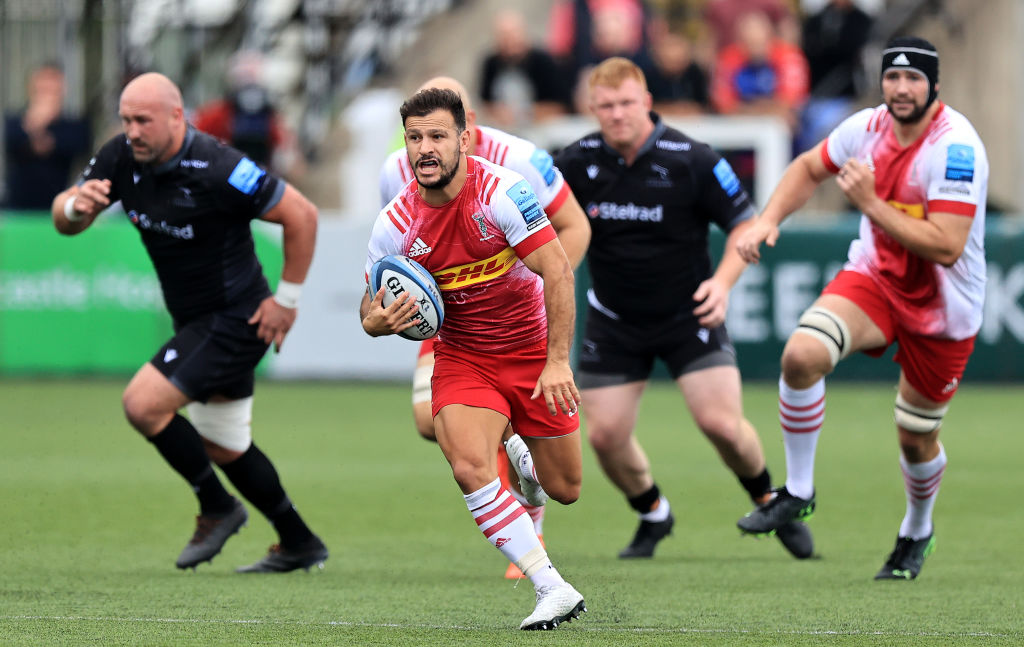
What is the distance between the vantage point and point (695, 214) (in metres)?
9.16

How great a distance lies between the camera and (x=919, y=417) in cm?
824

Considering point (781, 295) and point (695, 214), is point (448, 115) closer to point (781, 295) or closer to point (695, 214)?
point (695, 214)

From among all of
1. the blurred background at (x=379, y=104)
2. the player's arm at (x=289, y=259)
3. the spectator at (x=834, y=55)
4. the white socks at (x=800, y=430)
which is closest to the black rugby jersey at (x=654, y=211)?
the white socks at (x=800, y=430)

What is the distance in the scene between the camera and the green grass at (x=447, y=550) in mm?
6699

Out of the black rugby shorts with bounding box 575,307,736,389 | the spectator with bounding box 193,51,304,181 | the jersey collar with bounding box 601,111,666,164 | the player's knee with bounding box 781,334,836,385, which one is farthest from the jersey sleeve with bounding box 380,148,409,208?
the spectator with bounding box 193,51,304,181

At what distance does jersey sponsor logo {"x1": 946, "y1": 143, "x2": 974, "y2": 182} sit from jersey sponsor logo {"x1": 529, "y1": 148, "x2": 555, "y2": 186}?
1850 mm

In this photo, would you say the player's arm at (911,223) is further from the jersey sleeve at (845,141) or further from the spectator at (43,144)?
the spectator at (43,144)

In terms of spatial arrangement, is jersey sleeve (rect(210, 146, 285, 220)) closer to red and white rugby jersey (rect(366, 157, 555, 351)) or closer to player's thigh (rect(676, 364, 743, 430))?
red and white rugby jersey (rect(366, 157, 555, 351))

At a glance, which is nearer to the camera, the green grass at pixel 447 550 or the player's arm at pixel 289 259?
the green grass at pixel 447 550

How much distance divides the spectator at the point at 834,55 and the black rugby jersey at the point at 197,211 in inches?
457

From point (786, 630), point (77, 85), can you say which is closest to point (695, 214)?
point (786, 630)

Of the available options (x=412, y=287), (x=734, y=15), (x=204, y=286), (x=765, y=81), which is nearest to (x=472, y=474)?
(x=412, y=287)

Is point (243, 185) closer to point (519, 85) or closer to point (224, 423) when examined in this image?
point (224, 423)

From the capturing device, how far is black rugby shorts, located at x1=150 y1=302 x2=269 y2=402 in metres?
8.27
